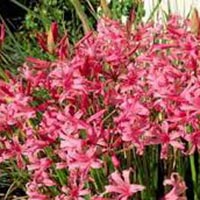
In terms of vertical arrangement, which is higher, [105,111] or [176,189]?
[105,111]

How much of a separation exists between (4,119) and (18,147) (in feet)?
0.35

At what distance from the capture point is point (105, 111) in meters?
2.54

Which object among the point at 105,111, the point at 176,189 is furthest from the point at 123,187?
the point at 105,111

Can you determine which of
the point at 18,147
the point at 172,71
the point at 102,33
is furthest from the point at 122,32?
the point at 18,147

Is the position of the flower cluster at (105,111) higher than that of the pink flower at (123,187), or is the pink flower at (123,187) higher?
the flower cluster at (105,111)

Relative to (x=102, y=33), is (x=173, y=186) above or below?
below

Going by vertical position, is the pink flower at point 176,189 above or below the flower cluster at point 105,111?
below

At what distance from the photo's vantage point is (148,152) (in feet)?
9.09

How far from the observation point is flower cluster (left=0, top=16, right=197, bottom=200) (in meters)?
2.31

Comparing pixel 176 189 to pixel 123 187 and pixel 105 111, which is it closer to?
pixel 123 187

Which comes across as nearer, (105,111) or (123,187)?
(123,187)

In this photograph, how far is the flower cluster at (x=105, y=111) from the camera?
2314 millimetres

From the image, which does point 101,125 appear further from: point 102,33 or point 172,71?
point 102,33

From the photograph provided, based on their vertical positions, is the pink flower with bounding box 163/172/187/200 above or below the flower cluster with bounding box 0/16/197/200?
below
